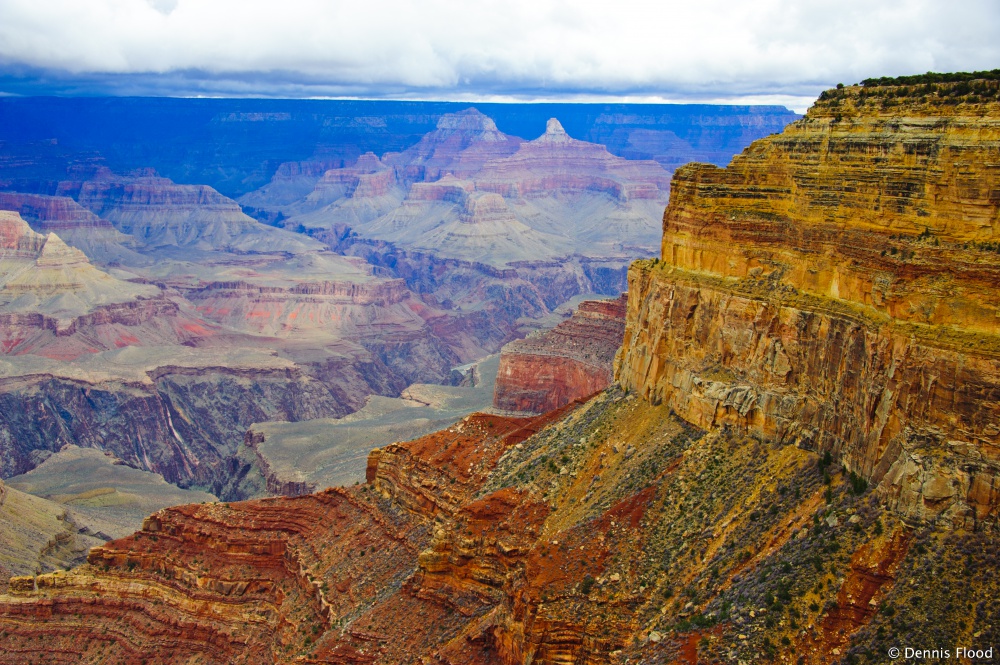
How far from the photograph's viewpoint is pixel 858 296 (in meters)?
33.1

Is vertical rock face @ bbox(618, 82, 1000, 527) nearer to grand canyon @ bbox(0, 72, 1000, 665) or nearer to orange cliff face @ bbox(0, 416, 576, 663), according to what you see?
grand canyon @ bbox(0, 72, 1000, 665)

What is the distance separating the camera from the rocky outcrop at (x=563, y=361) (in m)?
104

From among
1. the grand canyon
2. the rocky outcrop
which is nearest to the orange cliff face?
the grand canyon

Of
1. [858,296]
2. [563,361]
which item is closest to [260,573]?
[858,296]

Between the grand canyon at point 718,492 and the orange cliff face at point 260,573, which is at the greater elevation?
the grand canyon at point 718,492

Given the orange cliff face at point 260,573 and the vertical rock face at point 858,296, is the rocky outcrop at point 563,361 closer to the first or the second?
the orange cliff face at point 260,573

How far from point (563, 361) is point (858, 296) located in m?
74.3

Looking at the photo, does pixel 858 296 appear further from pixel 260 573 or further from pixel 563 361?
pixel 563 361

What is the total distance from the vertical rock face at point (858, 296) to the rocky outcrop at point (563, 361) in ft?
194

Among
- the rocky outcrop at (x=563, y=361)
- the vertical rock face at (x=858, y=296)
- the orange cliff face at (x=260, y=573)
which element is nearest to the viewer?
the vertical rock face at (x=858, y=296)

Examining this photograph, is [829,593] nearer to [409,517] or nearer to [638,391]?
[638,391]

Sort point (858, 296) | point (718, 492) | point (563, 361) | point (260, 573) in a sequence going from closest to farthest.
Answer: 1. point (858, 296)
2. point (718, 492)
3. point (260, 573)
4. point (563, 361)

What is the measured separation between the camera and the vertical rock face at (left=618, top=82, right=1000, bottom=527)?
28.5 m

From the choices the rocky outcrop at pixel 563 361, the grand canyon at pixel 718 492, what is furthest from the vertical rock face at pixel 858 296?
the rocky outcrop at pixel 563 361
